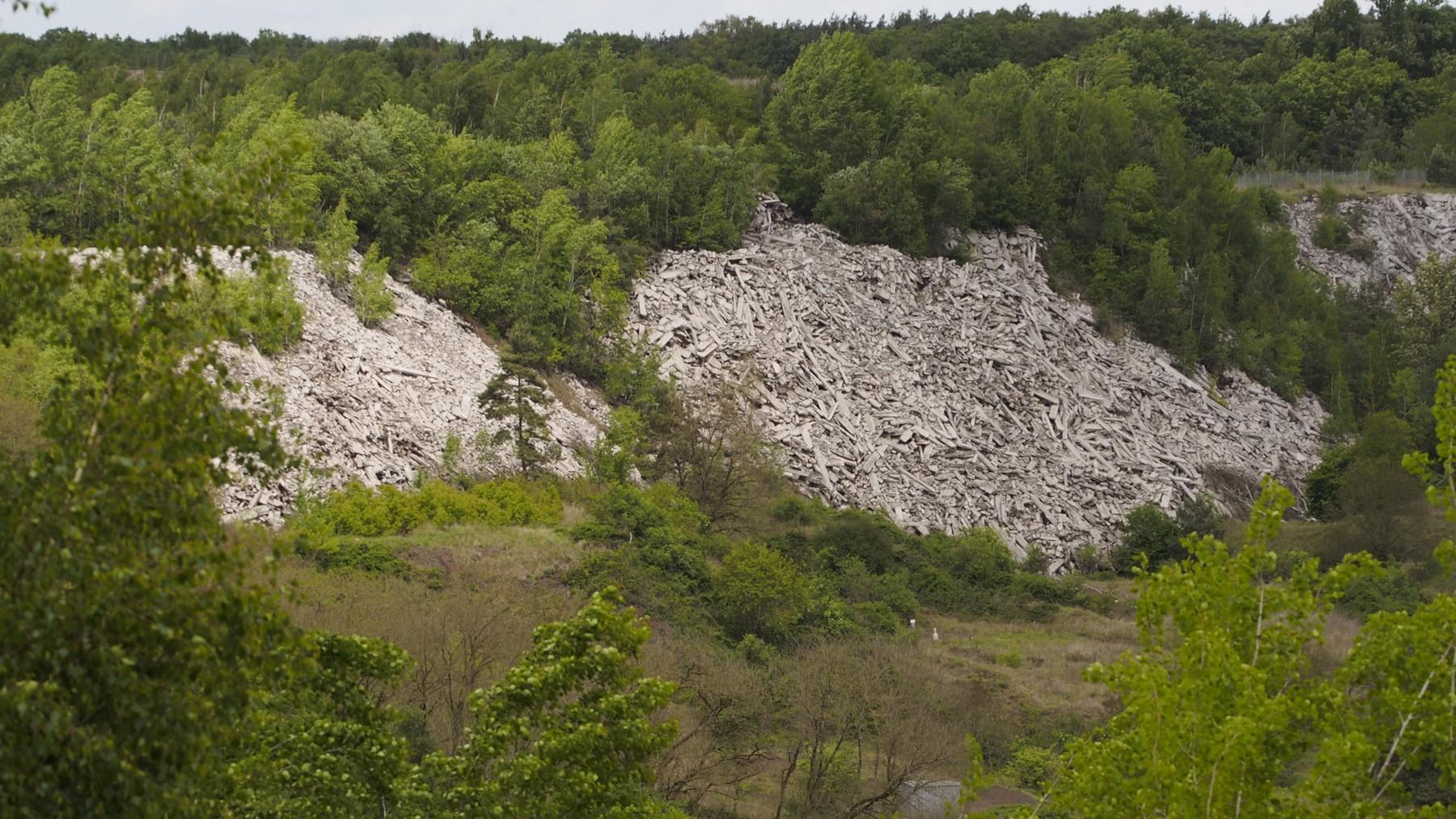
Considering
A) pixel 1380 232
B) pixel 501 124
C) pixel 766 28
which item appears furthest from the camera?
pixel 766 28

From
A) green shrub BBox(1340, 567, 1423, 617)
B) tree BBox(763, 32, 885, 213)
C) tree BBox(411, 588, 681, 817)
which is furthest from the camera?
tree BBox(763, 32, 885, 213)

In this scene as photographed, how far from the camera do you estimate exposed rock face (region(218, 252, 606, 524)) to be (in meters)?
31.6

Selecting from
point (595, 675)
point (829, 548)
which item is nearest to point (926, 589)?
point (829, 548)

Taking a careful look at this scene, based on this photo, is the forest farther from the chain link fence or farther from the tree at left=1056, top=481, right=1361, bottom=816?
the chain link fence

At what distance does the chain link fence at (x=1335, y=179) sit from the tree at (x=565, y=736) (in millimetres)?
67876

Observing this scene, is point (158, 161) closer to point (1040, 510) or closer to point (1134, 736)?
point (1040, 510)

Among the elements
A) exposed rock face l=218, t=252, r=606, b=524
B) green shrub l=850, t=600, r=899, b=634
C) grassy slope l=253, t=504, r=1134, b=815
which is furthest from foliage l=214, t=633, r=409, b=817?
green shrub l=850, t=600, r=899, b=634

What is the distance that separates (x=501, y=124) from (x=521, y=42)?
2920cm

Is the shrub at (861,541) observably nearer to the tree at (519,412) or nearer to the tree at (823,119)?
the tree at (519,412)

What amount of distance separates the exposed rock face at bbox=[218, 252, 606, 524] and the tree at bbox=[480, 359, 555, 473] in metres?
0.53

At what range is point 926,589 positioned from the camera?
35.7 meters

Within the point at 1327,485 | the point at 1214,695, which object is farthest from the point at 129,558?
the point at 1327,485

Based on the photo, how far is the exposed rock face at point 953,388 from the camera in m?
42.0

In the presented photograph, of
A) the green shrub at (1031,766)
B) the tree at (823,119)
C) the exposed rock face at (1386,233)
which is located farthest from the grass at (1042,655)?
the exposed rock face at (1386,233)
